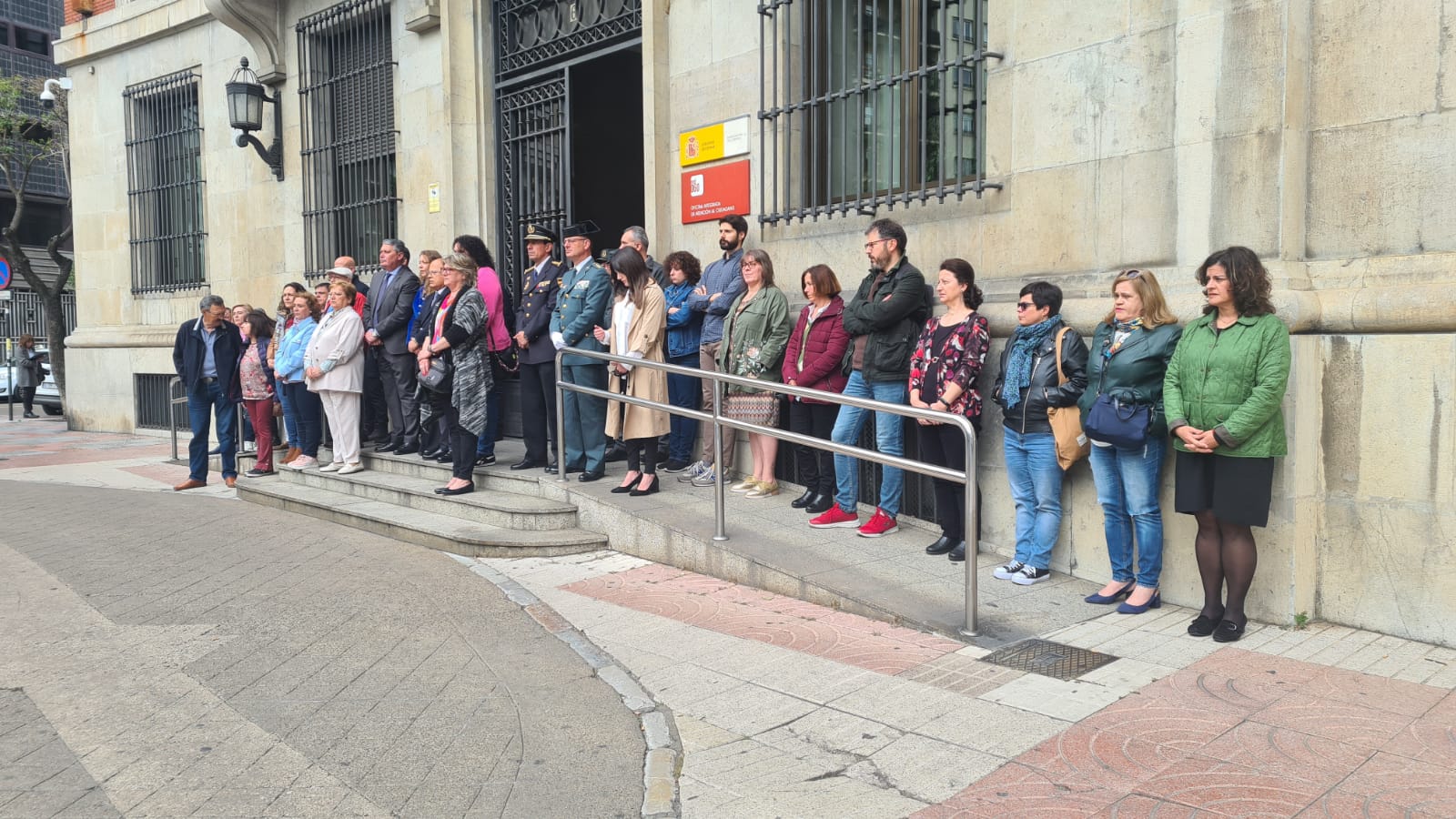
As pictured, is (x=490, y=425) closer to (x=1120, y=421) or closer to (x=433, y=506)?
(x=433, y=506)

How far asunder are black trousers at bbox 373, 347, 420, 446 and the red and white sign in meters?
2.75

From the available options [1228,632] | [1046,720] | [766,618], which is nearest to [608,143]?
[766,618]

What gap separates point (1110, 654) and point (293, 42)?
12.5m

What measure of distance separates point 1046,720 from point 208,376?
9.24 meters

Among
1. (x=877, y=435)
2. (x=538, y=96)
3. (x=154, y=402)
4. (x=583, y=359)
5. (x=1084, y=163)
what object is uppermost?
(x=538, y=96)

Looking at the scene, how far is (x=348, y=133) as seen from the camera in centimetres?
1313

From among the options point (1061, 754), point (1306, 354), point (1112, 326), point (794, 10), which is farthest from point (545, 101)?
point (1061, 754)

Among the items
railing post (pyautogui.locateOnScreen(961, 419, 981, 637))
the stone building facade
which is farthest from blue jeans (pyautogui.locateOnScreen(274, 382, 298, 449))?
railing post (pyautogui.locateOnScreen(961, 419, 981, 637))

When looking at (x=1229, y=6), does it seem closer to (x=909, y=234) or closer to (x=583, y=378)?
(x=909, y=234)

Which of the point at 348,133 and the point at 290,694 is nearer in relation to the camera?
the point at 290,694

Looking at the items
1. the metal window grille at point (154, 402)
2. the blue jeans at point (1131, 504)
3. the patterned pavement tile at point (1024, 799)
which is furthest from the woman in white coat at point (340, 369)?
the patterned pavement tile at point (1024, 799)

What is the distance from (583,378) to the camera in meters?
8.28

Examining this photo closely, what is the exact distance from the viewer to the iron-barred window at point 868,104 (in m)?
7.37

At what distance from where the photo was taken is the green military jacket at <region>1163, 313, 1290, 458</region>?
196 inches
